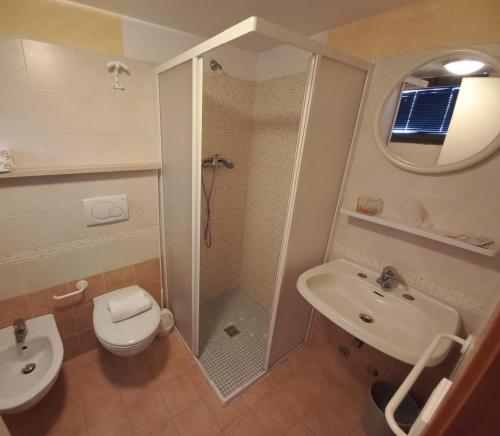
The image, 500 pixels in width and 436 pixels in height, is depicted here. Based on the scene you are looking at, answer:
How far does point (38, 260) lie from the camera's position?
142 centimetres

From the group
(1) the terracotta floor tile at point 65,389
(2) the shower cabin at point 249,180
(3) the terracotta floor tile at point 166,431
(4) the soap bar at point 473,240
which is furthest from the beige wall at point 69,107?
(4) the soap bar at point 473,240

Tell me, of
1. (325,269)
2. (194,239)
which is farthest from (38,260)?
(325,269)

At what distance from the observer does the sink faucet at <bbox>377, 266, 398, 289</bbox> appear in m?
1.32

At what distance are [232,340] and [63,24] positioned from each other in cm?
230

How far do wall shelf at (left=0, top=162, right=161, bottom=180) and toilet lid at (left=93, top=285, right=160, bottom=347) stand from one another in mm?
872

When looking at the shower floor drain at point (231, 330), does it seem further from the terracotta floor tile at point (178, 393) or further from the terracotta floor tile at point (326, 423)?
the terracotta floor tile at point (326, 423)

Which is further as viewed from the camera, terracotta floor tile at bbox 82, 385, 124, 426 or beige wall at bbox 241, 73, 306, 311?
beige wall at bbox 241, 73, 306, 311

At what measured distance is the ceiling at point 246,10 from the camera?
1.17m

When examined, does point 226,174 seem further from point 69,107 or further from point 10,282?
point 10,282

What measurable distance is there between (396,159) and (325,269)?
0.74 meters

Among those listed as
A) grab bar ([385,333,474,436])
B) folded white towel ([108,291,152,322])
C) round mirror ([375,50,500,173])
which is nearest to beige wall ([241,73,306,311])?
round mirror ([375,50,500,173])

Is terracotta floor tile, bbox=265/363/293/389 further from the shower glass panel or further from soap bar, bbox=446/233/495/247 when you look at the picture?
soap bar, bbox=446/233/495/247

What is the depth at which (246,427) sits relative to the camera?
1.40 metres

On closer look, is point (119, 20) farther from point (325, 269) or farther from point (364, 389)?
point (364, 389)
